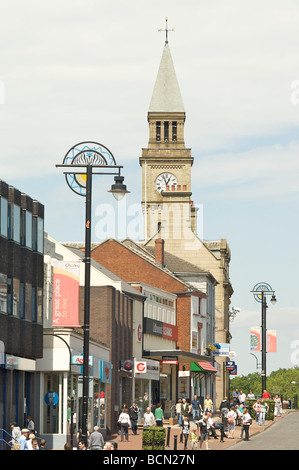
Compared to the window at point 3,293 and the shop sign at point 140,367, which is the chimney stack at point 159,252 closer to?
the shop sign at point 140,367

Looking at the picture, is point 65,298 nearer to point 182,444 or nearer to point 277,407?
point 182,444

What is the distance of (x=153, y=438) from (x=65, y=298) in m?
8.24

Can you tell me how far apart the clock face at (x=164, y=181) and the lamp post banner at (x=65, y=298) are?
365 feet

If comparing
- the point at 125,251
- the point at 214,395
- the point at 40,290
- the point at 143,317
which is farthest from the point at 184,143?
the point at 40,290

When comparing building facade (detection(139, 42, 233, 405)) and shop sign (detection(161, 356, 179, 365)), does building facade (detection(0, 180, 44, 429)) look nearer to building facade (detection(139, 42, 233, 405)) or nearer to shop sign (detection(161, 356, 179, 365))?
shop sign (detection(161, 356, 179, 365))

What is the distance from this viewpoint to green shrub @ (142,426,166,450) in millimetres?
36188

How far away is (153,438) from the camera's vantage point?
119ft

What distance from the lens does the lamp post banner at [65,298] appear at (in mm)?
41625

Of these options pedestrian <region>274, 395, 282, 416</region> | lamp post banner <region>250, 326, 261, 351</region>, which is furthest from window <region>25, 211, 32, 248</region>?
lamp post banner <region>250, 326, 261, 351</region>

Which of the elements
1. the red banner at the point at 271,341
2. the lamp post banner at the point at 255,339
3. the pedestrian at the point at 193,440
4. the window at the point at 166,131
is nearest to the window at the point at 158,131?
the window at the point at 166,131

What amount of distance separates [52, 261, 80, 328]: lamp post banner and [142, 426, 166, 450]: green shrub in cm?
683
